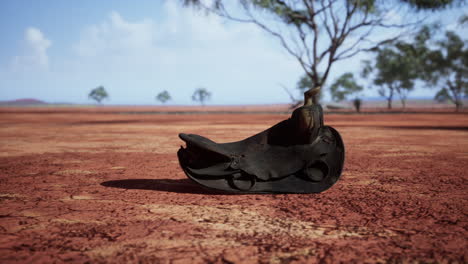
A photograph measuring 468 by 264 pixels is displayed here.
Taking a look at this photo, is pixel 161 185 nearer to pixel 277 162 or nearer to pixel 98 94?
pixel 277 162

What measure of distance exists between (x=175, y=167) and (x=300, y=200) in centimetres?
254

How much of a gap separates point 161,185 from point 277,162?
1.49 meters

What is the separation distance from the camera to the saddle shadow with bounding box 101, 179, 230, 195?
145 inches

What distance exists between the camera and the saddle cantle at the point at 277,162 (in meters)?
3.26

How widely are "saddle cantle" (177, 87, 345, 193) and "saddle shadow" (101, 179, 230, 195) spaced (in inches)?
11.2

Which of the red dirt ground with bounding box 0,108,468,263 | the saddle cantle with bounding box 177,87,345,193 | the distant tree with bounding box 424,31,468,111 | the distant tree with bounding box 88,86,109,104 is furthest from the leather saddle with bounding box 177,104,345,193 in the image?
the distant tree with bounding box 88,86,109,104

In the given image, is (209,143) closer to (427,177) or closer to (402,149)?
(427,177)

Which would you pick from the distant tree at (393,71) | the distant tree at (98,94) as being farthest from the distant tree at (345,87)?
the distant tree at (98,94)

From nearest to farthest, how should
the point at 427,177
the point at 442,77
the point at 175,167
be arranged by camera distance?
the point at 427,177
the point at 175,167
the point at 442,77

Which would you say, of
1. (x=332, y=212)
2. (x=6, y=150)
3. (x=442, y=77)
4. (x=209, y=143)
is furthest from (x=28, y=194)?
(x=442, y=77)

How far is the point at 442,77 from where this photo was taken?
4388cm

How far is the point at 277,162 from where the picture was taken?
3.35 meters

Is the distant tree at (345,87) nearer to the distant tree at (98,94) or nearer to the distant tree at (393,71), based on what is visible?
the distant tree at (393,71)

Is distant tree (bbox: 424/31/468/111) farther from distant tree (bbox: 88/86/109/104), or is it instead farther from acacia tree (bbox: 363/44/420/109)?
distant tree (bbox: 88/86/109/104)
